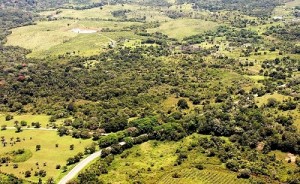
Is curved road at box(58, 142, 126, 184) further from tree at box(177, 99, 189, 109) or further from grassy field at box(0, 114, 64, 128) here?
tree at box(177, 99, 189, 109)

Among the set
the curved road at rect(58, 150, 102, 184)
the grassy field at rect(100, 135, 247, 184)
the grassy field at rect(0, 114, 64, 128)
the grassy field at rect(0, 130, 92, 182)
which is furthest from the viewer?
the grassy field at rect(0, 114, 64, 128)

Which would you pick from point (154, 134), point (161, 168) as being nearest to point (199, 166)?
point (161, 168)

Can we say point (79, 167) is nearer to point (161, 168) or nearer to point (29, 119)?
point (161, 168)

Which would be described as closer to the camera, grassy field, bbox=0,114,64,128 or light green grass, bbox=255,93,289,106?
grassy field, bbox=0,114,64,128

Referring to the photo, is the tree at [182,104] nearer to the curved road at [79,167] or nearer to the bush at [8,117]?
the curved road at [79,167]

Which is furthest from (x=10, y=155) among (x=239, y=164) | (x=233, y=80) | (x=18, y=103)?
(x=233, y=80)

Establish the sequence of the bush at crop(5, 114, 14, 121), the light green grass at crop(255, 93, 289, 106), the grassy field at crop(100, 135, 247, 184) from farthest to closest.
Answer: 1. the bush at crop(5, 114, 14, 121)
2. the light green grass at crop(255, 93, 289, 106)
3. the grassy field at crop(100, 135, 247, 184)

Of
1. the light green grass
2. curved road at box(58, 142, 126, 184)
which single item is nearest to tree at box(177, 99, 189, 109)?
the light green grass
